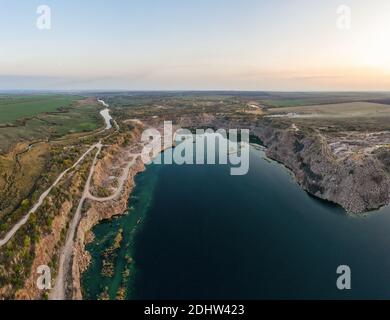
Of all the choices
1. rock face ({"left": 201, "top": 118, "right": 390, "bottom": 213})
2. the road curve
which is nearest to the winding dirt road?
the road curve

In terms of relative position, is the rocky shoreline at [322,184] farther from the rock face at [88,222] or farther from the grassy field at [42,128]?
the grassy field at [42,128]

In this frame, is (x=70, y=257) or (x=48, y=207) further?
(x=48, y=207)

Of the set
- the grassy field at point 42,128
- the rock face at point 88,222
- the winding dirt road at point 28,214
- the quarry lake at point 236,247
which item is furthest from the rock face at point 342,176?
the grassy field at point 42,128

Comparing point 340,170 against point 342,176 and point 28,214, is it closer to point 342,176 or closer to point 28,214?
point 342,176

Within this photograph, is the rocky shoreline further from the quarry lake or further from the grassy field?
the grassy field

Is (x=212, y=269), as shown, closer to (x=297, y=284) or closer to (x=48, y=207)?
(x=297, y=284)
